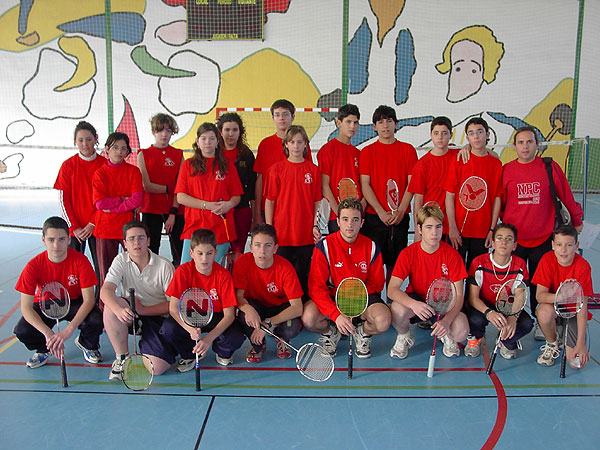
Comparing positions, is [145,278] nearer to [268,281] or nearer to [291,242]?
[268,281]

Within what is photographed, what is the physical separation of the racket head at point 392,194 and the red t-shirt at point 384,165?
33mm

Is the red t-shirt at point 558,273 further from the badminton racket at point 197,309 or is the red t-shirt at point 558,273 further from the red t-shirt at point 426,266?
the badminton racket at point 197,309

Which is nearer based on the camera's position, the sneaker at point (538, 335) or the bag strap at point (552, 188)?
the bag strap at point (552, 188)

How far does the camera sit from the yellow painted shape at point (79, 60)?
1420cm

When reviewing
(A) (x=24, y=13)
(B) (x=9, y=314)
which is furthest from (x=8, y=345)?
(A) (x=24, y=13)

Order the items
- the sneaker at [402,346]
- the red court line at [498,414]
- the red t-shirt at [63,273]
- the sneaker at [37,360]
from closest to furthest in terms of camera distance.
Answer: the red court line at [498,414], the red t-shirt at [63,273], the sneaker at [37,360], the sneaker at [402,346]

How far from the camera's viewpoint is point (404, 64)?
1405cm

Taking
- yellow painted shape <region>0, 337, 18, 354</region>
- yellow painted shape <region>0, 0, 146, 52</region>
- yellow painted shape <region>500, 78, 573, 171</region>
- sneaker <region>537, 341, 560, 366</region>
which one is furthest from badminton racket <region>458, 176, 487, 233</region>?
yellow painted shape <region>0, 0, 146, 52</region>

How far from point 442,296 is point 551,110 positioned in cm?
1268

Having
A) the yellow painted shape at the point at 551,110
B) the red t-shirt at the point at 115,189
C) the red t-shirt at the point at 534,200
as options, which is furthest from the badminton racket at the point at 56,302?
the yellow painted shape at the point at 551,110

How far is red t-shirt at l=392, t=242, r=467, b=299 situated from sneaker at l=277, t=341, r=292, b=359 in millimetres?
1207

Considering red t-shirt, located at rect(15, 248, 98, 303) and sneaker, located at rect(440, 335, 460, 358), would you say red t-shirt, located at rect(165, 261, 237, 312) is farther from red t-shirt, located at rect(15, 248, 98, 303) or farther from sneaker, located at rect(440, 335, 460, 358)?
sneaker, located at rect(440, 335, 460, 358)

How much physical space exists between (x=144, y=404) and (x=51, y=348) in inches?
33.5

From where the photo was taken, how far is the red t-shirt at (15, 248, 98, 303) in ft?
13.3
